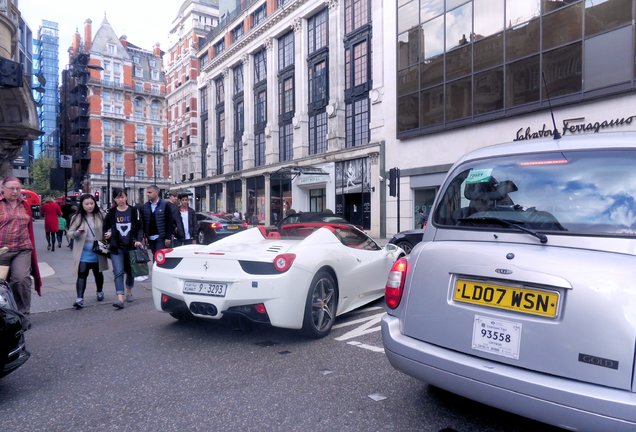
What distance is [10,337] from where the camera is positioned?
313cm

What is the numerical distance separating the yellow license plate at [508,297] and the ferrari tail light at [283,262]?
2014 mm

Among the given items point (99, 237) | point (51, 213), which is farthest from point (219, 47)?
point (99, 237)

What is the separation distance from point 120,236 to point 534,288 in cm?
569

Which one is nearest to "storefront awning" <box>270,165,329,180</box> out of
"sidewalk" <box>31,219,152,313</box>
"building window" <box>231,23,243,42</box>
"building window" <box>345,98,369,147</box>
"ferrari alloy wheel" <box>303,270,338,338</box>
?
"building window" <box>345,98,369,147</box>

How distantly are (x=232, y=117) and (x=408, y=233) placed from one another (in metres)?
33.7

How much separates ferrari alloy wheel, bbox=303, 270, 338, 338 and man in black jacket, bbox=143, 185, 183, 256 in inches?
142

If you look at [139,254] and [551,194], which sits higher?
[551,194]

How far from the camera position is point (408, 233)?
1122 centimetres

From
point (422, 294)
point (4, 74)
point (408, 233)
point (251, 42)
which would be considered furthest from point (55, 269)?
point (251, 42)

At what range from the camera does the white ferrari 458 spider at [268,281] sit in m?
4.20

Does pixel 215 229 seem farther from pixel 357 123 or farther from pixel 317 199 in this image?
pixel 317 199

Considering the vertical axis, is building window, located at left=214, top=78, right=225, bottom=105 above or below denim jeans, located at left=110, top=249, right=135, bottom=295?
above

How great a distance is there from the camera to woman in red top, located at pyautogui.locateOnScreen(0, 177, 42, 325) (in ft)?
15.3

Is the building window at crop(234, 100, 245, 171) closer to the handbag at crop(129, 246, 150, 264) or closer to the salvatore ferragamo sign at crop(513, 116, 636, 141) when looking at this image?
the salvatore ferragamo sign at crop(513, 116, 636, 141)
